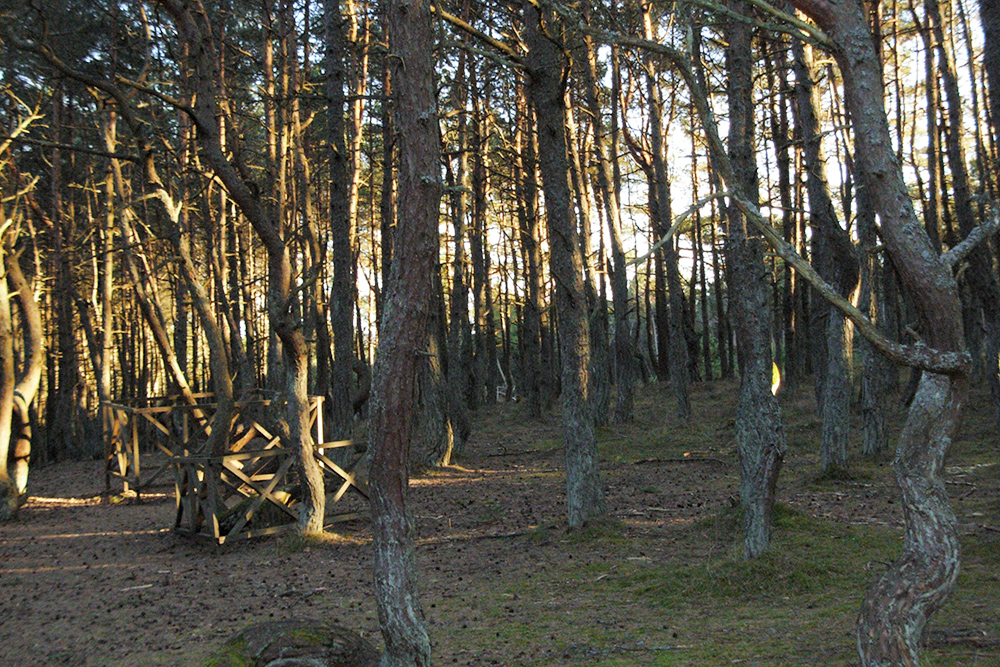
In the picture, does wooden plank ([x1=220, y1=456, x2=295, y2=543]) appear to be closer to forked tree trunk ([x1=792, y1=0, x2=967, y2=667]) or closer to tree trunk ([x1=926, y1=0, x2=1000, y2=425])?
forked tree trunk ([x1=792, y1=0, x2=967, y2=667])

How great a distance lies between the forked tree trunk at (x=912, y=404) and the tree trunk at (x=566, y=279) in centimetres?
546

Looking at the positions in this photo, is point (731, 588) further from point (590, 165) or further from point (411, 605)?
point (590, 165)

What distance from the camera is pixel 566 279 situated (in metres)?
9.25

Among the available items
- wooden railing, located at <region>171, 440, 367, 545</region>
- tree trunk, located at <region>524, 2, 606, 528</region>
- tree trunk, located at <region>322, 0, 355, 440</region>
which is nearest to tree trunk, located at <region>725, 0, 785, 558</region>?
tree trunk, located at <region>524, 2, 606, 528</region>

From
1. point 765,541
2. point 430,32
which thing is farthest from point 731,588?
point 430,32

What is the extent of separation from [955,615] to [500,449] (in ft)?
42.4

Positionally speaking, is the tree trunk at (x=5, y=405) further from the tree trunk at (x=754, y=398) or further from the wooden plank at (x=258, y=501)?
the tree trunk at (x=754, y=398)

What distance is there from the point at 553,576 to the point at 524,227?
1910cm

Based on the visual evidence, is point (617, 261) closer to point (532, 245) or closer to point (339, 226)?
point (532, 245)

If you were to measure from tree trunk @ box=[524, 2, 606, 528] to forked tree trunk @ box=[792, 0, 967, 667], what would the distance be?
5.46 meters

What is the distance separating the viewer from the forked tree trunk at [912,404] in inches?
140

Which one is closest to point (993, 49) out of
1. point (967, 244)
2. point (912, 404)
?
point (967, 244)

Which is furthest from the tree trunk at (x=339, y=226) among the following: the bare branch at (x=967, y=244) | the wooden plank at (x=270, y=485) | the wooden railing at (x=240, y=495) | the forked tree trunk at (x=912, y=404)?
the bare branch at (x=967, y=244)

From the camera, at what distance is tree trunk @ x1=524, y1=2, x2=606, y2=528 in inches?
360
